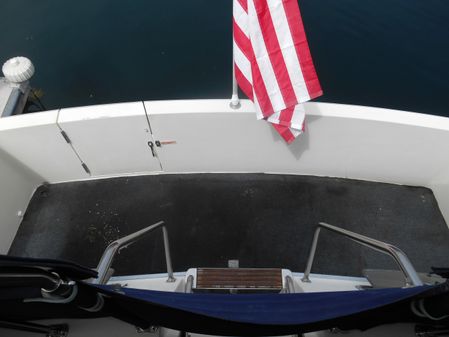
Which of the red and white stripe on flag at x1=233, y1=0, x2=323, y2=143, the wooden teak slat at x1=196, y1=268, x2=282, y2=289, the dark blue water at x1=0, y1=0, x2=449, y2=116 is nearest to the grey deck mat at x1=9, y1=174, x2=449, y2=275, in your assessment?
the wooden teak slat at x1=196, y1=268, x2=282, y2=289

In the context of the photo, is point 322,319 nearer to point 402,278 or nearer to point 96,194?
point 402,278

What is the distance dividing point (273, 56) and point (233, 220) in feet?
5.70

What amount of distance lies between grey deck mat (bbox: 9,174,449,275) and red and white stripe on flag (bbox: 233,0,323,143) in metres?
1.12

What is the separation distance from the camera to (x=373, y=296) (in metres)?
1.78

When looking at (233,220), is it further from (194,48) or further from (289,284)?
(194,48)

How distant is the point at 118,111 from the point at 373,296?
2.88 meters

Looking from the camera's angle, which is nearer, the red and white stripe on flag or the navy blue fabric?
the navy blue fabric

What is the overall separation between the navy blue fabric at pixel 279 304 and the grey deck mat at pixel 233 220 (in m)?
2.05

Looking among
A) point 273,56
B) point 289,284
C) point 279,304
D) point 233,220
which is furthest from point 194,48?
point 279,304

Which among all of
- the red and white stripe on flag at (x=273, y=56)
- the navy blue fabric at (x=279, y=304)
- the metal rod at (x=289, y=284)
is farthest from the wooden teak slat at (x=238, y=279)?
the navy blue fabric at (x=279, y=304)

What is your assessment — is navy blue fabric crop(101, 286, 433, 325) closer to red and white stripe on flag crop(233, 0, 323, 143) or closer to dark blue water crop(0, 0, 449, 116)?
red and white stripe on flag crop(233, 0, 323, 143)

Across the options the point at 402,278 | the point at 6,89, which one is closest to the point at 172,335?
the point at 402,278

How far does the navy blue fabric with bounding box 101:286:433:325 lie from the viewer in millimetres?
1743

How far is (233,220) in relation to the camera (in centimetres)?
411
